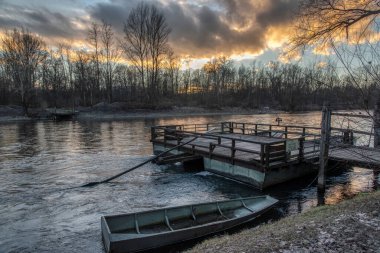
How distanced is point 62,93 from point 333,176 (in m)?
68.9

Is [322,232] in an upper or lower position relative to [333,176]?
upper

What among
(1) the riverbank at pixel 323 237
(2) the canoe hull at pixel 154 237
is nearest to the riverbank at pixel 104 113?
(2) the canoe hull at pixel 154 237

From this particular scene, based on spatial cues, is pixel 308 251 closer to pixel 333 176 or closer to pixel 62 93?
pixel 333 176

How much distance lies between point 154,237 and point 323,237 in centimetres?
360

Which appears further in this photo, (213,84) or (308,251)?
(213,84)

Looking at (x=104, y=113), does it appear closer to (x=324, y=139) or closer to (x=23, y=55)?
(x=23, y=55)

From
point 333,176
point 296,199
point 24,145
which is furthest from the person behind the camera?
point 24,145

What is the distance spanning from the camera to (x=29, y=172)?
48.8 ft

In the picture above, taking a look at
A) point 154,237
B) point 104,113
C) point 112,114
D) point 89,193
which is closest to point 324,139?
point 154,237

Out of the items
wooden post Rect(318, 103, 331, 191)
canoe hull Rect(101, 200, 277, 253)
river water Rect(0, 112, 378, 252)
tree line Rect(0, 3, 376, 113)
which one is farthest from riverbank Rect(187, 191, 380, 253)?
tree line Rect(0, 3, 376, 113)

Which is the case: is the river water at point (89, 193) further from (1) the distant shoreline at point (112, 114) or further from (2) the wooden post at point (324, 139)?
(1) the distant shoreline at point (112, 114)

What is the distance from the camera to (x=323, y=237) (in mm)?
5043

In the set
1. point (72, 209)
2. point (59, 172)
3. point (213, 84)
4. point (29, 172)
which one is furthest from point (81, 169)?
point (213, 84)

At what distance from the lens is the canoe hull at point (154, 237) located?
20.9 feet
